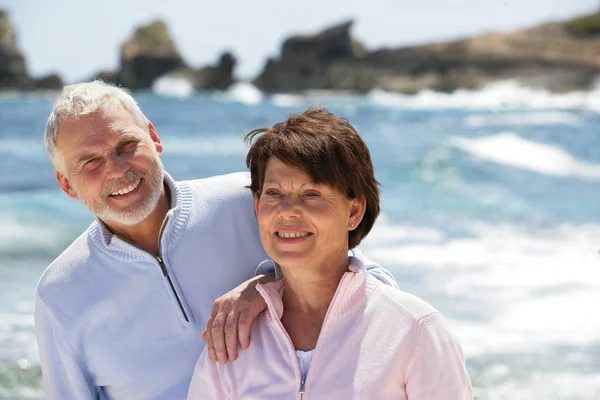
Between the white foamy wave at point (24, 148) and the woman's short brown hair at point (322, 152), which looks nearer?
the woman's short brown hair at point (322, 152)

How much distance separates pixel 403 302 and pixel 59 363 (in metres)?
1.13

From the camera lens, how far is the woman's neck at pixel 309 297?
2.12 metres

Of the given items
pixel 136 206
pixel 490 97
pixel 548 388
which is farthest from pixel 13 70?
pixel 136 206

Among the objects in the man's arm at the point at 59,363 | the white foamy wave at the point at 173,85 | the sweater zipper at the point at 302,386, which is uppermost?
the sweater zipper at the point at 302,386

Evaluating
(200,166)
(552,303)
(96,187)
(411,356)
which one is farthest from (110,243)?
(200,166)

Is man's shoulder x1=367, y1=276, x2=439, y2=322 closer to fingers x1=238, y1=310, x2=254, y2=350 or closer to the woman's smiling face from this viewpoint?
the woman's smiling face

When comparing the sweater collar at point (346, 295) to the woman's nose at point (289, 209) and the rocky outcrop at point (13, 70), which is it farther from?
the rocky outcrop at point (13, 70)

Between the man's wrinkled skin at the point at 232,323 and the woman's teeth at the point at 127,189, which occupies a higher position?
the woman's teeth at the point at 127,189

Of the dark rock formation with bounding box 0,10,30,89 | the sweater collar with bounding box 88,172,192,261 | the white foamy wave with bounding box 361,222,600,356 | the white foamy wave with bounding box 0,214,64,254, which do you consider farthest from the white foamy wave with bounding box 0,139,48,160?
the dark rock formation with bounding box 0,10,30,89

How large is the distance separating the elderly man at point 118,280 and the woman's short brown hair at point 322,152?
0.52 metres

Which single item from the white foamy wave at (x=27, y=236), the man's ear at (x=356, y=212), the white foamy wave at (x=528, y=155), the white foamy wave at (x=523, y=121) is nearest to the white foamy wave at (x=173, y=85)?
the white foamy wave at (x=523, y=121)

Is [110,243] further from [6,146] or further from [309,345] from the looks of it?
[6,146]

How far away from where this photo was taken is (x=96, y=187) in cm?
254

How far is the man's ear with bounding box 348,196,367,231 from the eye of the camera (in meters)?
2.17
